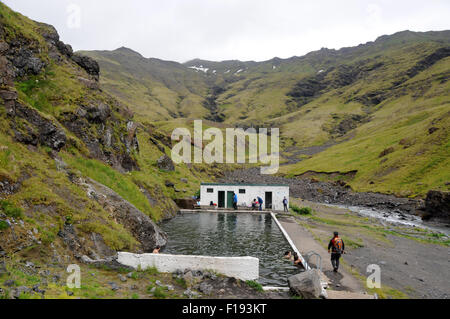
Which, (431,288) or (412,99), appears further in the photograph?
(412,99)

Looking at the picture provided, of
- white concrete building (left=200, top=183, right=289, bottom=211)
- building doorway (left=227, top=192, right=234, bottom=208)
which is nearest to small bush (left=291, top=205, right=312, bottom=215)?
white concrete building (left=200, top=183, right=289, bottom=211)

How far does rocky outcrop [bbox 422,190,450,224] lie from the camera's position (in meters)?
42.3

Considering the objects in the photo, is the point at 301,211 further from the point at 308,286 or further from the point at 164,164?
the point at 308,286

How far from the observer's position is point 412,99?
635 feet

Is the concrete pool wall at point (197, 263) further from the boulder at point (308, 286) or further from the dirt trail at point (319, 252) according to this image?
the dirt trail at point (319, 252)

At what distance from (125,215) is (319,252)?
15.1 meters

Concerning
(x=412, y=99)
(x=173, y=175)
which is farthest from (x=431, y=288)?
(x=412, y=99)

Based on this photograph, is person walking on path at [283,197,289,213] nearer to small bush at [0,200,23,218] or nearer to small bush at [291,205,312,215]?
small bush at [291,205,312,215]

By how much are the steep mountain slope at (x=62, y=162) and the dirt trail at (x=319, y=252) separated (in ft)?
39.2

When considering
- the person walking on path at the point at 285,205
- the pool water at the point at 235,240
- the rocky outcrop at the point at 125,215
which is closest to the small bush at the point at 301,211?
the person walking on path at the point at 285,205

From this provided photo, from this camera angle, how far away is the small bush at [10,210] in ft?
39.9

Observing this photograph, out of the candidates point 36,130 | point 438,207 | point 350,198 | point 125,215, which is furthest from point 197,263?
point 350,198
